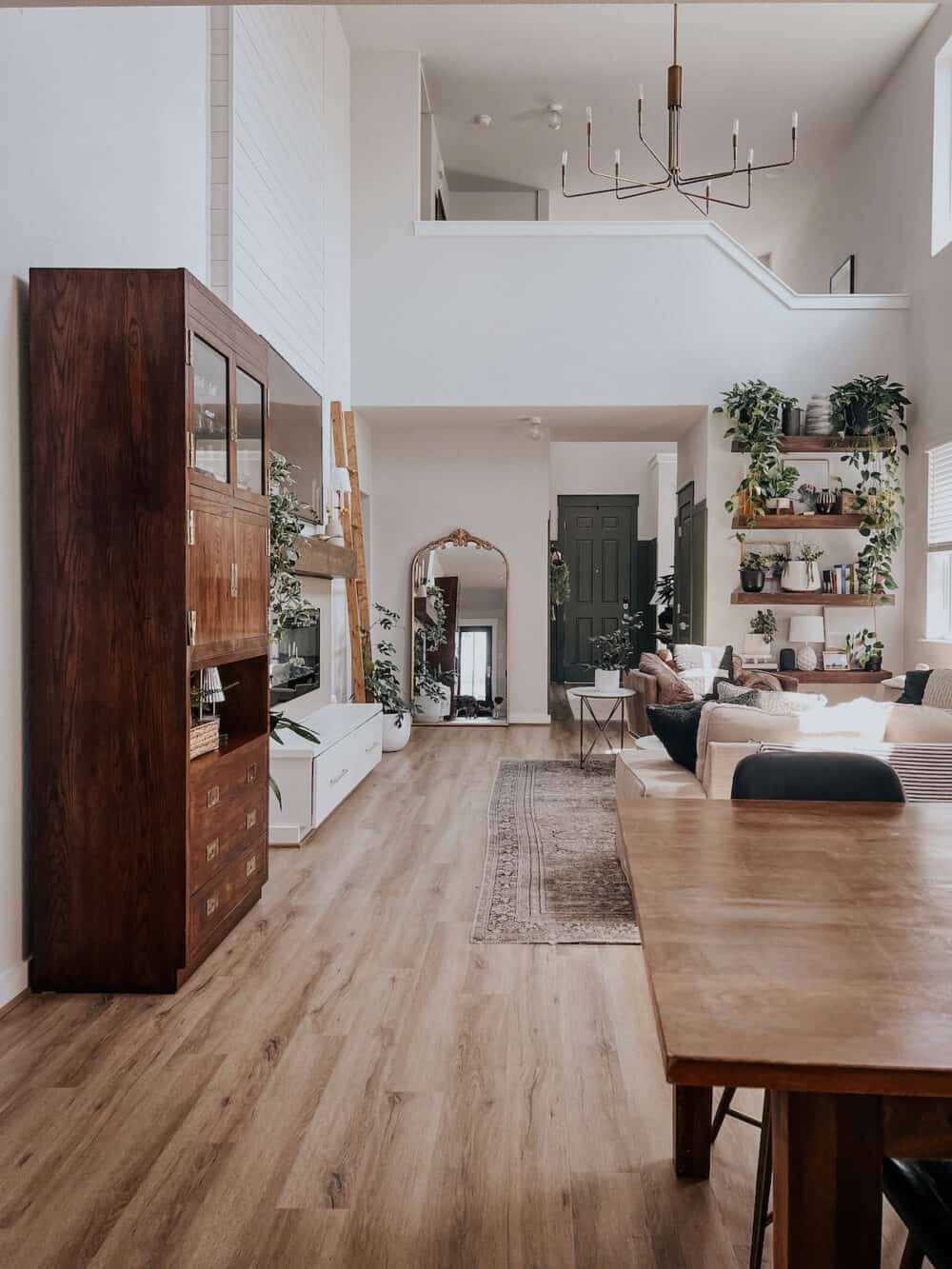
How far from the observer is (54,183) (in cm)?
299

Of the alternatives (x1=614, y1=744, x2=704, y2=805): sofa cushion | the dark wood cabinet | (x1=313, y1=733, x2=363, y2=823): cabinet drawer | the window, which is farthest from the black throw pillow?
the dark wood cabinet

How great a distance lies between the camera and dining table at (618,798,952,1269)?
965 mm

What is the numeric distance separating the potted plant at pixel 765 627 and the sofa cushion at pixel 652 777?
10.6ft

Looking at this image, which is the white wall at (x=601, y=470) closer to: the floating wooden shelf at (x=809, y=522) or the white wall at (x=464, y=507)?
the white wall at (x=464, y=507)

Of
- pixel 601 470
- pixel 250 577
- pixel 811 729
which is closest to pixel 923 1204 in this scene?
pixel 811 729

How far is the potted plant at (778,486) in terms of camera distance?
7227 millimetres

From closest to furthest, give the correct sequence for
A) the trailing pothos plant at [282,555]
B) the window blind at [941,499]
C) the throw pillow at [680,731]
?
the throw pillow at [680,731], the trailing pothos plant at [282,555], the window blind at [941,499]

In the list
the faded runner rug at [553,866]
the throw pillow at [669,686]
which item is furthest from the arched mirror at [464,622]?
the faded runner rug at [553,866]

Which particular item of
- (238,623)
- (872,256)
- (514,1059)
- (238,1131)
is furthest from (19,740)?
(872,256)

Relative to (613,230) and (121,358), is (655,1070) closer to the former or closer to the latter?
(121,358)

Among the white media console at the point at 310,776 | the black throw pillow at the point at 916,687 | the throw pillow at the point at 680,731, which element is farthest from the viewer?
the black throw pillow at the point at 916,687

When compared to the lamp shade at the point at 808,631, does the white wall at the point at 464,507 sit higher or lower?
higher

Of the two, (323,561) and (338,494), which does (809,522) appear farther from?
(323,561)

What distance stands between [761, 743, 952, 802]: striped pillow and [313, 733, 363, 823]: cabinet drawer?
231 centimetres
